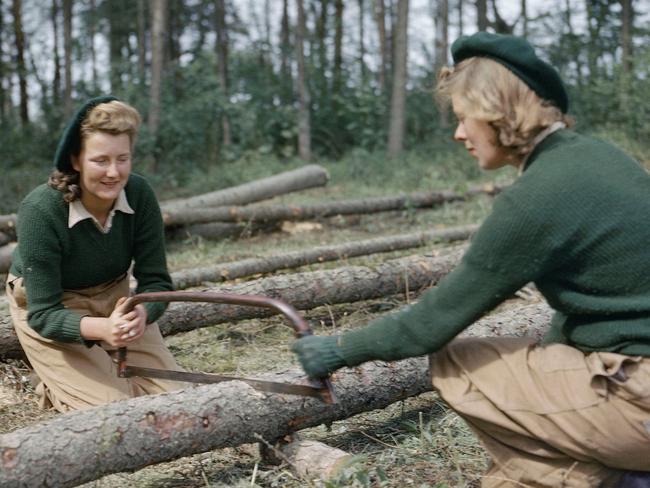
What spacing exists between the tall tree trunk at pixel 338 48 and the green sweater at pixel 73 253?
1774cm

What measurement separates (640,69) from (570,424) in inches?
571

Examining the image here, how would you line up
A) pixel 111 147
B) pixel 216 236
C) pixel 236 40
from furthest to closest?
pixel 236 40 < pixel 216 236 < pixel 111 147

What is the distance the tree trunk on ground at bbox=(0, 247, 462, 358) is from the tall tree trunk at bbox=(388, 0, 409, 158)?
10.6m

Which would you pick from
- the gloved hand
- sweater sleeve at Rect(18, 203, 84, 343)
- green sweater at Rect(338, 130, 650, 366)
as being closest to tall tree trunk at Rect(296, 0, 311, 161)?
sweater sleeve at Rect(18, 203, 84, 343)

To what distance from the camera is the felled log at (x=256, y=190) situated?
960cm

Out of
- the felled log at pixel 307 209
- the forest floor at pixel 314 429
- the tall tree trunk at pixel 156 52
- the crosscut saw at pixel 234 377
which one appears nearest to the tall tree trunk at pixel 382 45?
the tall tree trunk at pixel 156 52

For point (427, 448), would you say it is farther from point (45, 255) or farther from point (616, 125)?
point (616, 125)

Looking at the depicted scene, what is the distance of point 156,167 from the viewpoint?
14.7 m

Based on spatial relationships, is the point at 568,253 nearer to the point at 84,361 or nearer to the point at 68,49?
the point at 84,361

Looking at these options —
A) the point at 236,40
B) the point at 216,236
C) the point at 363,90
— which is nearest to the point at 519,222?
the point at 216,236

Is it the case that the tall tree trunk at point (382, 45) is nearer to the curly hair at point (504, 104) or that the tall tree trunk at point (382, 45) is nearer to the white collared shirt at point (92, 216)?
the white collared shirt at point (92, 216)

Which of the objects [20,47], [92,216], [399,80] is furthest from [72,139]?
[20,47]

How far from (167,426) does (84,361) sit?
3.55 ft

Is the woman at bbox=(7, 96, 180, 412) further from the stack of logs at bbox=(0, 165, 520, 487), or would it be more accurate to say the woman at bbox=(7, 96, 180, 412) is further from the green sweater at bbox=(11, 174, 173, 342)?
the stack of logs at bbox=(0, 165, 520, 487)
